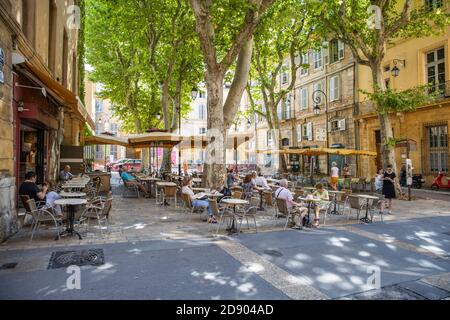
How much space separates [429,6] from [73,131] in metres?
21.1

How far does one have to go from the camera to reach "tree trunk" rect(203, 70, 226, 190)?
451 inches

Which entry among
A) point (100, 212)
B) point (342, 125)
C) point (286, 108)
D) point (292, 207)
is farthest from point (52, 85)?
point (286, 108)

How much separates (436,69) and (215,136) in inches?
613

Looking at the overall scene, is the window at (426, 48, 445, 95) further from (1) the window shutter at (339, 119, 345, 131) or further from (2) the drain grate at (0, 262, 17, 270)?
(2) the drain grate at (0, 262, 17, 270)

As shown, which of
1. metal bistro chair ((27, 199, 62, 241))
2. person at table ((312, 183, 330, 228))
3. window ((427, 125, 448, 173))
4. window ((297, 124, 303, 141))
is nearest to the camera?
metal bistro chair ((27, 199, 62, 241))

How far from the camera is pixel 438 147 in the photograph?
19344 mm

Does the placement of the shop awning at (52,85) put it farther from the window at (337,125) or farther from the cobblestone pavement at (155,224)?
the window at (337,125)

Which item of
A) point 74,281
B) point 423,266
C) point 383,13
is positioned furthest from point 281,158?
point 74,281

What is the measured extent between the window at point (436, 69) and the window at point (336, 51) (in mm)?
7256

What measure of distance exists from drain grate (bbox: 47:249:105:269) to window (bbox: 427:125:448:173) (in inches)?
769

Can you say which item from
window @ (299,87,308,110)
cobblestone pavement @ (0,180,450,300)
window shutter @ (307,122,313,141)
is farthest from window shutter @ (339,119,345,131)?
cobblestone pavement @ (0,180,450,300)

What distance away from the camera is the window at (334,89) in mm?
26847

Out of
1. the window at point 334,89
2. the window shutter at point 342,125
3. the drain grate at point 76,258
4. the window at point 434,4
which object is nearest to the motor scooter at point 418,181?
the window shutter at point 342,125
